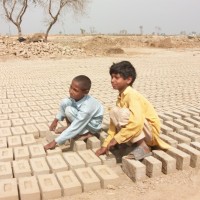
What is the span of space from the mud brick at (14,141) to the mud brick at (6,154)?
0.49 feet

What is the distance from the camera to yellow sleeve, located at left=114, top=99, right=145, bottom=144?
9.70ft

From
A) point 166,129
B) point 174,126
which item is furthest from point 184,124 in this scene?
point 166,129

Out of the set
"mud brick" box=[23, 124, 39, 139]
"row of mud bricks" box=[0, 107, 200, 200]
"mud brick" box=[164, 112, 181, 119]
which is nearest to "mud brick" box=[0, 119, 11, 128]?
"mud brick" box=[23, 124, 39, 139]

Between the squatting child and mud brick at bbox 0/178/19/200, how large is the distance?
0.77 meters

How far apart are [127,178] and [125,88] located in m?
0.90

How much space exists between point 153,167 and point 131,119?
0.50 metres

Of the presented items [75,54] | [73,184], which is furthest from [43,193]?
[75,54]

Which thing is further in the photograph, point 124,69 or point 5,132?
point 5,132

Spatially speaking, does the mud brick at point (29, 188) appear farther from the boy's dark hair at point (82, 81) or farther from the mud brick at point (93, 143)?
the boy's dark hair at point (82, 81)

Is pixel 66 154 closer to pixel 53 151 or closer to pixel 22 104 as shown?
pixel 53 151

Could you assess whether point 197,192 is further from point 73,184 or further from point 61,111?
point 61,111

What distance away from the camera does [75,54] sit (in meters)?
17.1

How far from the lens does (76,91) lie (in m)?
3.51

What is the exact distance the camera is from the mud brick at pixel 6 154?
3264 mm
